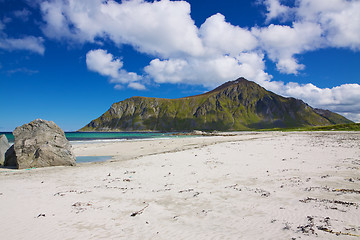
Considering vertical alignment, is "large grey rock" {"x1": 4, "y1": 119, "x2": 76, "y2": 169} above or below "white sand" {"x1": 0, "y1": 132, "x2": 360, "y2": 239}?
above

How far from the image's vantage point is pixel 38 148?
57.9 feet

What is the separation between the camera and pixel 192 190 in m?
9.15

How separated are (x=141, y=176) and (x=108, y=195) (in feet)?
12.1

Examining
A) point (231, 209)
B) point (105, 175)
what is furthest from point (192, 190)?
point (105, 175)

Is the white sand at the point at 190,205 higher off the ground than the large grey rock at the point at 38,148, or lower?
lower

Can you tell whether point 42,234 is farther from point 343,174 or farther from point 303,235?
point 343,174

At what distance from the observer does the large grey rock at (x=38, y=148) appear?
56.3 ft

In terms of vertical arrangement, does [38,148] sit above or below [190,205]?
above

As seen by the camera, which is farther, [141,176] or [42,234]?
[141,176]

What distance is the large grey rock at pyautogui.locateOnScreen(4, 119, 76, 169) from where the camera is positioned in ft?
56.3

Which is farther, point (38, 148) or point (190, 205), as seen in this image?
point (38, 148)

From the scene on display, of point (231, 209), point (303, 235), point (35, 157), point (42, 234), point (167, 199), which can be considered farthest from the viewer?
point (35, 157)

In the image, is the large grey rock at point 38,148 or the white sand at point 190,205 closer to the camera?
the white sand at point 190,205

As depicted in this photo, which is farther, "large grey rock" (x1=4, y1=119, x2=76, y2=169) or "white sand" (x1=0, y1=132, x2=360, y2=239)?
"large grey rock" (x1=4, y1=119, x2=76, y2=169)
